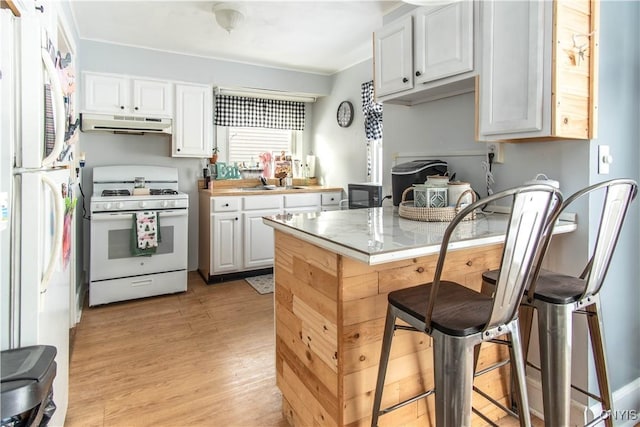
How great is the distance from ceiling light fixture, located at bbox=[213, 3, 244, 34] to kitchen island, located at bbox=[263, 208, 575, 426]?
5.99 feet

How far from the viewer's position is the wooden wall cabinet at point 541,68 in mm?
1511

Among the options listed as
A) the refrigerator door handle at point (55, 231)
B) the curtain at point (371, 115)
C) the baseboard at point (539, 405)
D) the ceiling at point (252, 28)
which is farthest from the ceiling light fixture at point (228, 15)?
the baseboard at point (539, 405)

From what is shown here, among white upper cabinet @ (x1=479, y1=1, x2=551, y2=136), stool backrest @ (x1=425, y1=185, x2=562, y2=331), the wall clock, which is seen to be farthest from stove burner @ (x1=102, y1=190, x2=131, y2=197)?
stool backrest @ (x1=425, y1=185, x2=562, y2=331)

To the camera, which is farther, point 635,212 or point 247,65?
point 247,65

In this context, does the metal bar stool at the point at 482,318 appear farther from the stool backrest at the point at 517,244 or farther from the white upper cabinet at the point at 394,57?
the white upper cabinet at the point at 394,57

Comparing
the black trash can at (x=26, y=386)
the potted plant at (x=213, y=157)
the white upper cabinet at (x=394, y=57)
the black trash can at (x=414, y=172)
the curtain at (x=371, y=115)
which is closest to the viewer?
the black trash can at (x=26, y=386)

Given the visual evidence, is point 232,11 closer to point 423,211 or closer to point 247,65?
point 247,65

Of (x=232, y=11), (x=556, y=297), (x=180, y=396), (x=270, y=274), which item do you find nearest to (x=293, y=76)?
(x=232, y=11)

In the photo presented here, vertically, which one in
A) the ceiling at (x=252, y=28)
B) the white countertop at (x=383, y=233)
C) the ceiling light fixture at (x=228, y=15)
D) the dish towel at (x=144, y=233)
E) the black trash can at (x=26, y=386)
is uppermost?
the ceiling at (x=252, y=28)

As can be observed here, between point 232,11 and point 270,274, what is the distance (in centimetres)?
259

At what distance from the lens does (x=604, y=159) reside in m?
1.68

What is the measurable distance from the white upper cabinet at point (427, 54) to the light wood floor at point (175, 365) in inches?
66.9

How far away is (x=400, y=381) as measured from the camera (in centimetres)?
153

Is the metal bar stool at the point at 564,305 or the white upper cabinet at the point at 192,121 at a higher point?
the white upper cabinet at the point at 192,121
